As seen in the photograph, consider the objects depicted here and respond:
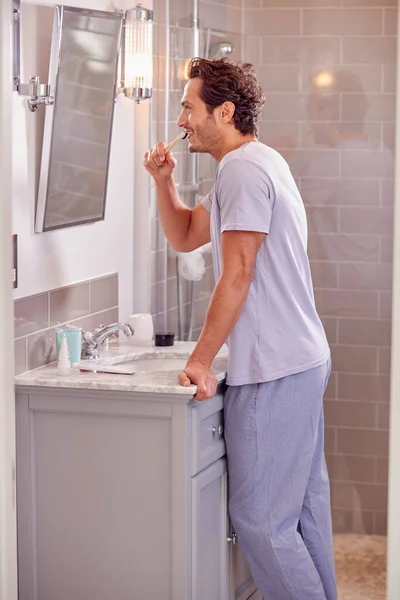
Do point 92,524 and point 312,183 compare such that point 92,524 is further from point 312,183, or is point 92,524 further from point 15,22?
point 312,183

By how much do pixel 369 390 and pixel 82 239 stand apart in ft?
4.33

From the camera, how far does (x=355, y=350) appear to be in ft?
12.5

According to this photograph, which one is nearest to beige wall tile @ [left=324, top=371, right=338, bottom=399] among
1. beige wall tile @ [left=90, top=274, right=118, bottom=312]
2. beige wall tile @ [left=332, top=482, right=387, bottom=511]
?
beige wall tile @ [left=332, top=482, right=387, bottom=511]

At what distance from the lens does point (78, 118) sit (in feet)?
9.64

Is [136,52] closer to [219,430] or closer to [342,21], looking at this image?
[342,21]

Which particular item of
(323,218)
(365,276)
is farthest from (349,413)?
(323,218)

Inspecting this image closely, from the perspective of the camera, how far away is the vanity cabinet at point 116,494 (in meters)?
2.64

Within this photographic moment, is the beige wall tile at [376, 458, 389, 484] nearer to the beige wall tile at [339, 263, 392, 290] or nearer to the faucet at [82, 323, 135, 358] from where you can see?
the beige wall tile at [339, 263, 392, 290]

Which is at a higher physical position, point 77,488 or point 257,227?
point 257,227

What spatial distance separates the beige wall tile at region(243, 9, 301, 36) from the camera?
371cm

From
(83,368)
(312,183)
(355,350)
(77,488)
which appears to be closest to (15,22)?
(83,368)

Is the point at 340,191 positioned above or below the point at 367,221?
above

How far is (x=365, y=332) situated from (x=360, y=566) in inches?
33.6

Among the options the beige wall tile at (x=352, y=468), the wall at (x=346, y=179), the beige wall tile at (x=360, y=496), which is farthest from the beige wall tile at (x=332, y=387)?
the beige wall tile at (x=360, y=496)
